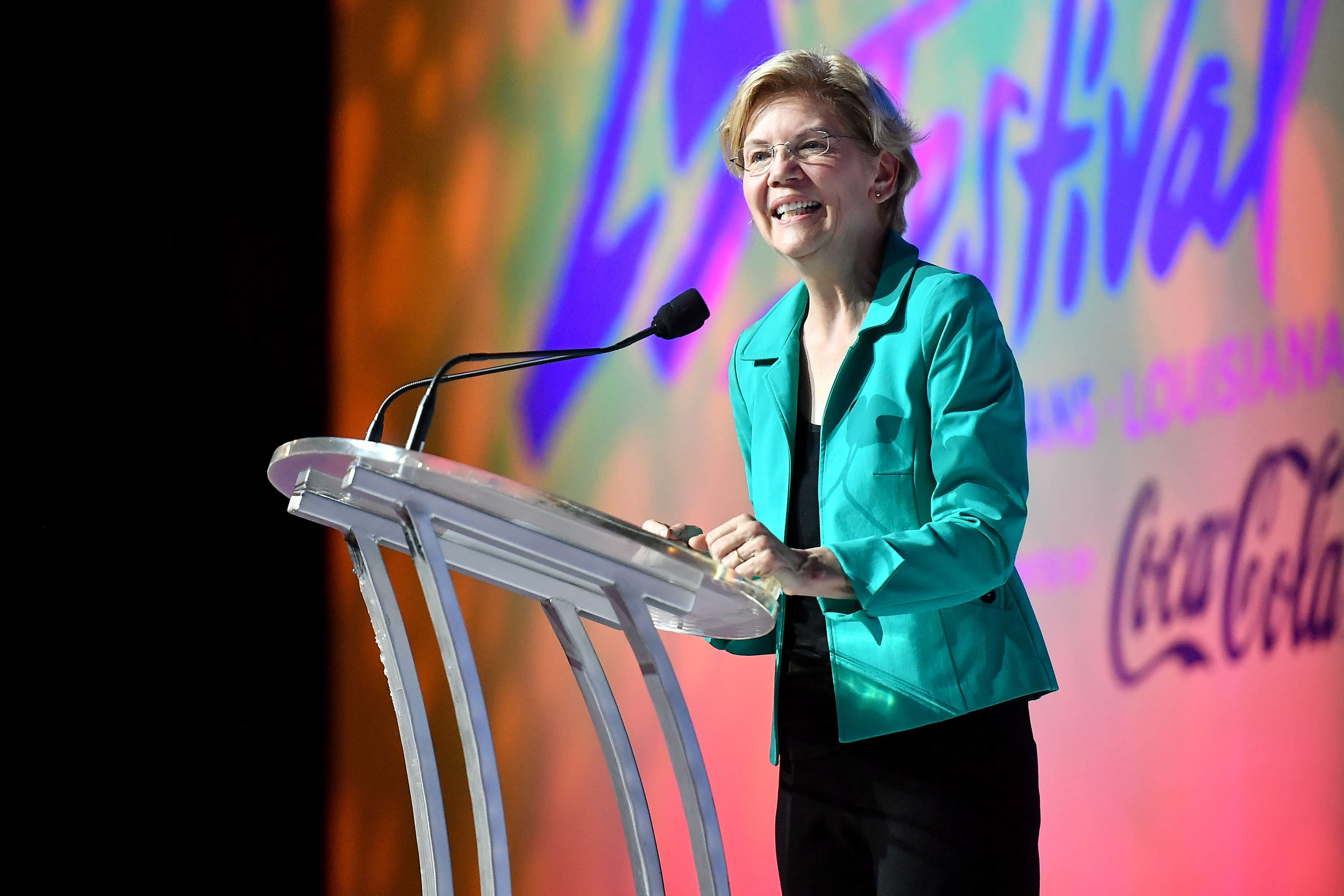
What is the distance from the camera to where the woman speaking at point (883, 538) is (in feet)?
4.00

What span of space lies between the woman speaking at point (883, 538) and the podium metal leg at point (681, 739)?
157mm

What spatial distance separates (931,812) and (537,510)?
621 millimetres

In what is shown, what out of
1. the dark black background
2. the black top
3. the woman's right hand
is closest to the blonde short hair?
the black top

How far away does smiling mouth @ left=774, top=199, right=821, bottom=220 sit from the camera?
143cm

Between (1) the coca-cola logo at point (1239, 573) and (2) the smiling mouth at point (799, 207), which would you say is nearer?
(2) the smiling mouth at point (799, 207)

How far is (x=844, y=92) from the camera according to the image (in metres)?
1.44

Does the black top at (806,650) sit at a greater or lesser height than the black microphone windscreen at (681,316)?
lesser

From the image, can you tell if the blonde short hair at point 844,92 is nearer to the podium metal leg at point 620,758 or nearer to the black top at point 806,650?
the black top at point 806,650

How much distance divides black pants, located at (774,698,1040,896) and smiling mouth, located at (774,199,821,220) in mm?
615

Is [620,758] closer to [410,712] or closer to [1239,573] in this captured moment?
[410,712]

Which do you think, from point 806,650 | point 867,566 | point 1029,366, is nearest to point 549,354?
point 867,566

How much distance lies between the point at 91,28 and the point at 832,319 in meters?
1.98

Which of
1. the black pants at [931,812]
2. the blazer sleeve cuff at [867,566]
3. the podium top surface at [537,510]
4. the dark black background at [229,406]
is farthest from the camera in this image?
the dark black background at [229,406]

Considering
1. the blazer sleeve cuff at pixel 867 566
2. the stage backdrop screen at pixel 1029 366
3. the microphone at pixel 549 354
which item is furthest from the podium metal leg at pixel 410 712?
the stage backdrop screen at pixel 1029 366
